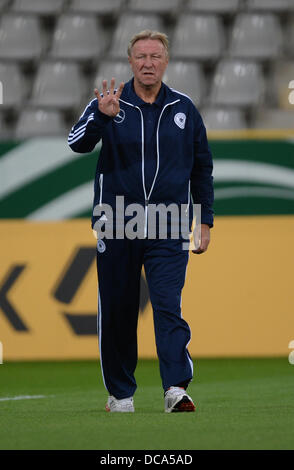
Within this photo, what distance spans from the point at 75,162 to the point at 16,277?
1064 mm

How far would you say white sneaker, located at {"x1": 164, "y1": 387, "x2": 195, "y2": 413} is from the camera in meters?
5.02

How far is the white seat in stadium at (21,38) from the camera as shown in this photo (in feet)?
40.0

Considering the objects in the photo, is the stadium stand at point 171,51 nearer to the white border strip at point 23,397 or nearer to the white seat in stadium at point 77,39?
the white seat in stadium at point 77,39

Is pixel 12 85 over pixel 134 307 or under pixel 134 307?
over

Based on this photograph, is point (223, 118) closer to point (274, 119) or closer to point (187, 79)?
point (274, 119)

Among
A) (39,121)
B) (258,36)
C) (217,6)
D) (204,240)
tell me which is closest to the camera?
(204,240)

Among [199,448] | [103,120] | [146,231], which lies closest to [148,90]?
[103,120]

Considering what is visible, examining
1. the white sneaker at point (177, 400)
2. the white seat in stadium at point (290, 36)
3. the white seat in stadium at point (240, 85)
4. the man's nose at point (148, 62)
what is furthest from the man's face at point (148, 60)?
the white seat in stadium at point (290, 36)

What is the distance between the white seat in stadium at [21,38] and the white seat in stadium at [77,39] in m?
0.23

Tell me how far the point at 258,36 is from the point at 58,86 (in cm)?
222

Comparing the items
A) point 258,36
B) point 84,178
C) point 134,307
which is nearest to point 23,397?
point 134,307

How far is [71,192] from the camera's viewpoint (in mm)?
8922

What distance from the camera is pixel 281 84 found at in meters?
11.3
